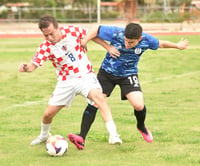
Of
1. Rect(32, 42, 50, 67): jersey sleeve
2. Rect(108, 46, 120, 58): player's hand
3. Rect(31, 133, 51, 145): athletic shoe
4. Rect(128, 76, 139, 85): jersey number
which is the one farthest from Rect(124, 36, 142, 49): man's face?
Rect(31, 133, 51, 145): athletic shoe

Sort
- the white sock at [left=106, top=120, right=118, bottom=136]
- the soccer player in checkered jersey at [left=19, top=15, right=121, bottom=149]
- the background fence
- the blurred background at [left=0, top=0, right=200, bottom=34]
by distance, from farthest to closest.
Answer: the background fence, the blurred background at [left=0, top=0, right=200, bottom=34], the soccer player in checkered jersey at [left=19, top=15, right=121, bottom=149], the white sock at [left=106, top=120, right=118, bottom=136]

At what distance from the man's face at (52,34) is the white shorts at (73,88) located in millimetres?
568

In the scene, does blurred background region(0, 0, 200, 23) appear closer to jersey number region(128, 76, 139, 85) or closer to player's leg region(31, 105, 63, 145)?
jersey number region(128, 76, 139, 85)

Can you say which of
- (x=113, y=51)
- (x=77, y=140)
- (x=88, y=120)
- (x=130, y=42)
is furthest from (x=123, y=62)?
(x=77, y=140)

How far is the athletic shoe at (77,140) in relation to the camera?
7529 mm

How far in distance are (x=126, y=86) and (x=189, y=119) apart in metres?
2.55

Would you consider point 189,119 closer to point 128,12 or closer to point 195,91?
point 195,91

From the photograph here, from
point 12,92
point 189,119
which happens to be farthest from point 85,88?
point 12,92

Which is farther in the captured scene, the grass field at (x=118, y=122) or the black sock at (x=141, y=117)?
the black sock at (x=141, y=117)

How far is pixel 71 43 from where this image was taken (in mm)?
7652

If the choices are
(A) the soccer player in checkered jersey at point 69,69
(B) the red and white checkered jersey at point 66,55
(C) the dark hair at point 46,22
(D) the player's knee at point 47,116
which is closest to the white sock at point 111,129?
(A) the soccer player in checkered jersey at point 69,69

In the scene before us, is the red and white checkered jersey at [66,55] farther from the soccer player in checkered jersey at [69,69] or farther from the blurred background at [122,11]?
the blurred background at [122,11]

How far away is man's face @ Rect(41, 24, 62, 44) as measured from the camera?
731 centimetres

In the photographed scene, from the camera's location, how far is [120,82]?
8062mm
